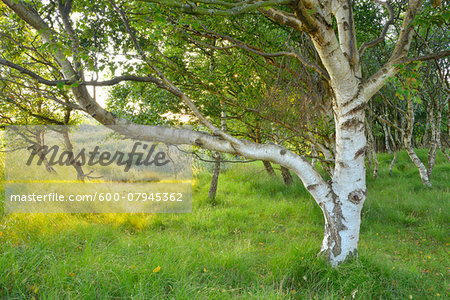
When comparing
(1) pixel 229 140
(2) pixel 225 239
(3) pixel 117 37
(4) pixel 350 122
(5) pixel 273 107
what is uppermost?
(3) pixel 117 37

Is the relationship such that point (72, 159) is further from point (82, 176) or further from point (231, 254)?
point (231, 254)

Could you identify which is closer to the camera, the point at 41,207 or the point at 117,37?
the point at 117,37

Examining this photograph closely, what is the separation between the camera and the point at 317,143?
219 inches

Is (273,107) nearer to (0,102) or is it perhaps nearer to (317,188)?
(317,188)

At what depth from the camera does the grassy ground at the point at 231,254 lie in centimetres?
295

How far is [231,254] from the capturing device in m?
4.13

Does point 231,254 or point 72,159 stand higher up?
point 72,159

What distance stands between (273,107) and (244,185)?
19.7 ft

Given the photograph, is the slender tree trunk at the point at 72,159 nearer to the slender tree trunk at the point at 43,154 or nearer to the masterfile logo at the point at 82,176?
the masterfile logo at the point at 82,176

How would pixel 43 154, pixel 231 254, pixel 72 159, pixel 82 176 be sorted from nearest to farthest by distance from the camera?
pixel 231 254 < pixel 82 176 < pixel 72 159 < pixel 43 154

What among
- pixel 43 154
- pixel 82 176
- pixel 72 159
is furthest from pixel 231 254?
pixel 43 154

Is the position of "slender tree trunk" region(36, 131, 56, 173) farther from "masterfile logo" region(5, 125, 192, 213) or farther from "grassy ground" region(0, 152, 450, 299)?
"grassy ground" region(0, 152, 450, 299)

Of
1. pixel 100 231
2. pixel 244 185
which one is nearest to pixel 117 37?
pixel 100 231

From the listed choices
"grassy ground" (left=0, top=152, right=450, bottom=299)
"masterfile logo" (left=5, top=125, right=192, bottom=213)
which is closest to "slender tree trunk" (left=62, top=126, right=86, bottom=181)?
"masterfile logo" (left=5, top=125, right=192, bottom=213)
